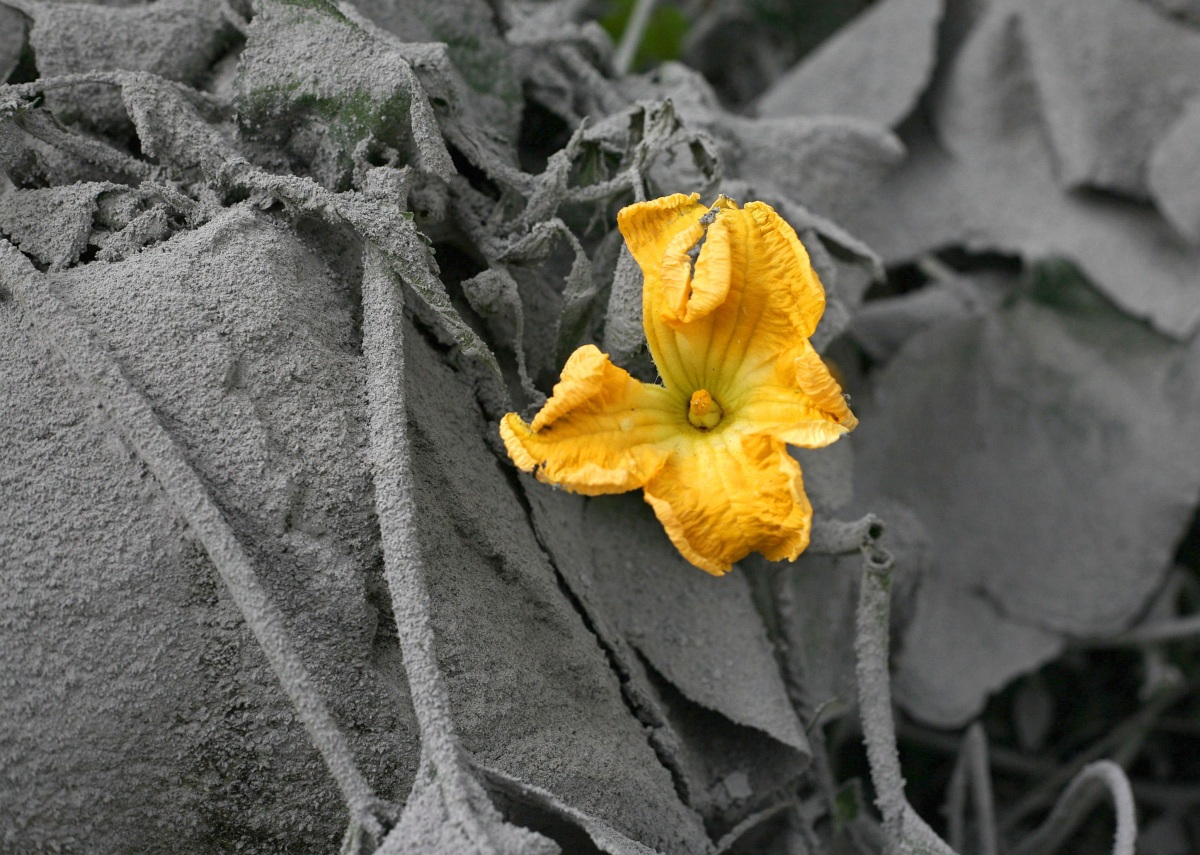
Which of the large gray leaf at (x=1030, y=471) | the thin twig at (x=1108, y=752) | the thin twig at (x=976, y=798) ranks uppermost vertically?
the large gray leaf at (x=1030, y=471)

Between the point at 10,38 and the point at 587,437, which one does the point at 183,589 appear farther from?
the point at 10,38

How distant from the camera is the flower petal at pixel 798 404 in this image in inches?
21.6

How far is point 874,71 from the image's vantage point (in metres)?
1.11

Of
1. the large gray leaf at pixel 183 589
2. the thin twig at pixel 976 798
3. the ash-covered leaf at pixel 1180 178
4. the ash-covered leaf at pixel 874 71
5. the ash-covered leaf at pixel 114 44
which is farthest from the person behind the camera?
the ash-covered leaf at pixel 874 71

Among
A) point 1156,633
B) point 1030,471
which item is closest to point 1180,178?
point 1030,471

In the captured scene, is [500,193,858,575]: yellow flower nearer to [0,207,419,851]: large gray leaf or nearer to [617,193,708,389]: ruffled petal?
[617,193,708,389]: ruffled petal

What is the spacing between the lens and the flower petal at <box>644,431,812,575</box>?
55cm

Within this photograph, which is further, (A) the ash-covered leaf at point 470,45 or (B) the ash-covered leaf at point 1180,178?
(B) the ash-covered leaf at point 1180,178

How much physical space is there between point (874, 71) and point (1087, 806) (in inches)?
27.7

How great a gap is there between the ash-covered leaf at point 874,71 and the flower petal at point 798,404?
1.90 feet

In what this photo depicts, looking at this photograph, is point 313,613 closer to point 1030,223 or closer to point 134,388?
point 134,388

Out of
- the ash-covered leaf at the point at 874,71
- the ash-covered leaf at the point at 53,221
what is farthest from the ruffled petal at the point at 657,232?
the ash-covered leaf at the point at 874,71

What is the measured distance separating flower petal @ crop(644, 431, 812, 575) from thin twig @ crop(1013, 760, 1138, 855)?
305 mm

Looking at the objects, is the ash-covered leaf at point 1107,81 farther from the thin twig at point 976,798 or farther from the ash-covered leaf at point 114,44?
the ash-covered leaf at point 114,44
